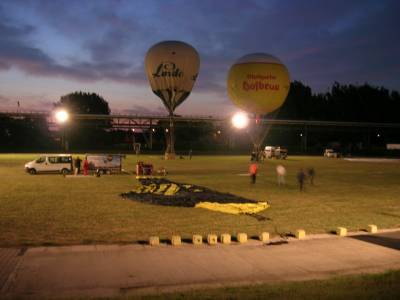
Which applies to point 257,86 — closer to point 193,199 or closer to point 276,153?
point 193,199

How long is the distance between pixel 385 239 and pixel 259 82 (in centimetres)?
2733

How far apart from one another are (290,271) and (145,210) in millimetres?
8980

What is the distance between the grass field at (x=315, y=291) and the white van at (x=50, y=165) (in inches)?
1076

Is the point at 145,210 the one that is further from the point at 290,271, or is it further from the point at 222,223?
the point at 290,271

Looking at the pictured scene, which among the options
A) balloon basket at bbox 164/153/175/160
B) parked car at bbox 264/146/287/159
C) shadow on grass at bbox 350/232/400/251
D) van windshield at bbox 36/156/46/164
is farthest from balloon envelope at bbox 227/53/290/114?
shadow on grass at bbox 350/232/400/251

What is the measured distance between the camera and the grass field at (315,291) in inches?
312

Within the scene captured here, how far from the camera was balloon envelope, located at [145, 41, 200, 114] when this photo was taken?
2133 inches

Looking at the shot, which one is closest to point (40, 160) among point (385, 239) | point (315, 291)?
point (385, 239)

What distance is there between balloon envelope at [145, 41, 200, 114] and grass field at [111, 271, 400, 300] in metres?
47.3

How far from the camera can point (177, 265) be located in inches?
398

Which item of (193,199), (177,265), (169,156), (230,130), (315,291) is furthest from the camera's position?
(230,130)

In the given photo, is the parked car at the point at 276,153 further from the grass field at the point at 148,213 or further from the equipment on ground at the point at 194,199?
the equipment on ground at the point at 194,199

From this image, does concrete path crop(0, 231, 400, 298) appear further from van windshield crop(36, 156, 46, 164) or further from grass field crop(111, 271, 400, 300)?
van windshield crop(36, 156, 46, 164)

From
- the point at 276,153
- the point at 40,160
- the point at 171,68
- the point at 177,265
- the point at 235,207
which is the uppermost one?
the point at 171,68
